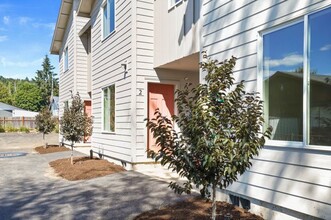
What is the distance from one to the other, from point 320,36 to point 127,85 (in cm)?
631

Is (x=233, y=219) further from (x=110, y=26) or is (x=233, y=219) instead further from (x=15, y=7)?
(x=15, y=7)

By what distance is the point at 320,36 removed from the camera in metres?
3.96

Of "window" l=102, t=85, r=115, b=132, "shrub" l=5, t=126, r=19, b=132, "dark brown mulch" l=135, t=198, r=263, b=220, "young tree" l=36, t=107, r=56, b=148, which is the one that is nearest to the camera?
"dark brown mulch" l=135, t=198, r=263, b=220

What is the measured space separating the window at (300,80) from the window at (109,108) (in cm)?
708

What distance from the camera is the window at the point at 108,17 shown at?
11.2 m

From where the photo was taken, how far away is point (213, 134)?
317 cm

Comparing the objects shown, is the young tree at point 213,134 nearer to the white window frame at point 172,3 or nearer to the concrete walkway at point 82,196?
the concrete walkway at point 82,196

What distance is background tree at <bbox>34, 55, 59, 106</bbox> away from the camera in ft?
236

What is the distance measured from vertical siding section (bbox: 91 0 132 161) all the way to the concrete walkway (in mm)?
1639

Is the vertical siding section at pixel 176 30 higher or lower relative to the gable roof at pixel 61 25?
lower

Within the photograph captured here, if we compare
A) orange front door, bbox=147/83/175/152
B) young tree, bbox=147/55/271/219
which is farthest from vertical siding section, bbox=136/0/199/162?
young tree, bbox=147/55/271/219

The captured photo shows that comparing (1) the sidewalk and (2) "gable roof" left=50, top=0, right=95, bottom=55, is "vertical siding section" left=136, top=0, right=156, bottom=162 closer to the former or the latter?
(1) the sidewalk

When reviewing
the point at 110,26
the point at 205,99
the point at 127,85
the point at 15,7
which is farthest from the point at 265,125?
the point at 15,7

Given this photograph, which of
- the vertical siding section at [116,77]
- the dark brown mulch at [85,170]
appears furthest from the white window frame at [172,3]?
the dark brown mulch at [85,170]
